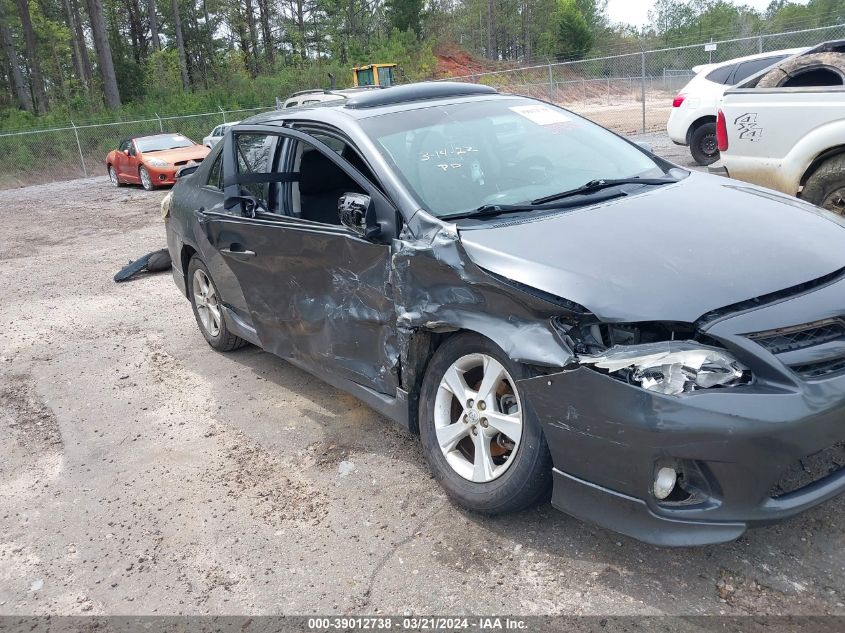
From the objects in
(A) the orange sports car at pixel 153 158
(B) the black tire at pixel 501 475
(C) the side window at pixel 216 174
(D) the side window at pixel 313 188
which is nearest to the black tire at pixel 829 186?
(D) the side window at pixel 313 188

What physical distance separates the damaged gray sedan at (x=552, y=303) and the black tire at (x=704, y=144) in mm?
8225

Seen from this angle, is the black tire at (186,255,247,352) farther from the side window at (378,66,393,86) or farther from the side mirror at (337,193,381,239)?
the side window at (378,66,393,86)

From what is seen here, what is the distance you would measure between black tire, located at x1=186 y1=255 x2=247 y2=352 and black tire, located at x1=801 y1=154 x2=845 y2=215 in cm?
478

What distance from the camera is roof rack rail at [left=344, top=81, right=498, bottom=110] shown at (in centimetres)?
400

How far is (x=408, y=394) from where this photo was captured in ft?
10.8

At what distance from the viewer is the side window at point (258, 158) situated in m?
4.22

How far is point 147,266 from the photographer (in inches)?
336

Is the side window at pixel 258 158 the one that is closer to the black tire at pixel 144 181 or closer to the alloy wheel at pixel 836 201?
the alloy wheel at pixel 836 201

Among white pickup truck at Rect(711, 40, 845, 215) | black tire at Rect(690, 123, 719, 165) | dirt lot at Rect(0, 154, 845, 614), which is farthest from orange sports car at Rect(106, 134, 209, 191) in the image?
white pickup truck at Rect(711, 40, 845, 215)

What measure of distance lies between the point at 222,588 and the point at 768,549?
2.17 m

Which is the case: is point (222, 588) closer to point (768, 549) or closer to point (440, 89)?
point (768, 549)

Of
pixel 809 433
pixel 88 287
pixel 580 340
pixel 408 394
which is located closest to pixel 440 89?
pixel 408 394

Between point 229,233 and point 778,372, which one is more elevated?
point 229,233

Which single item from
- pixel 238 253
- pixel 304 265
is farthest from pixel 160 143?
pixel 304 265
